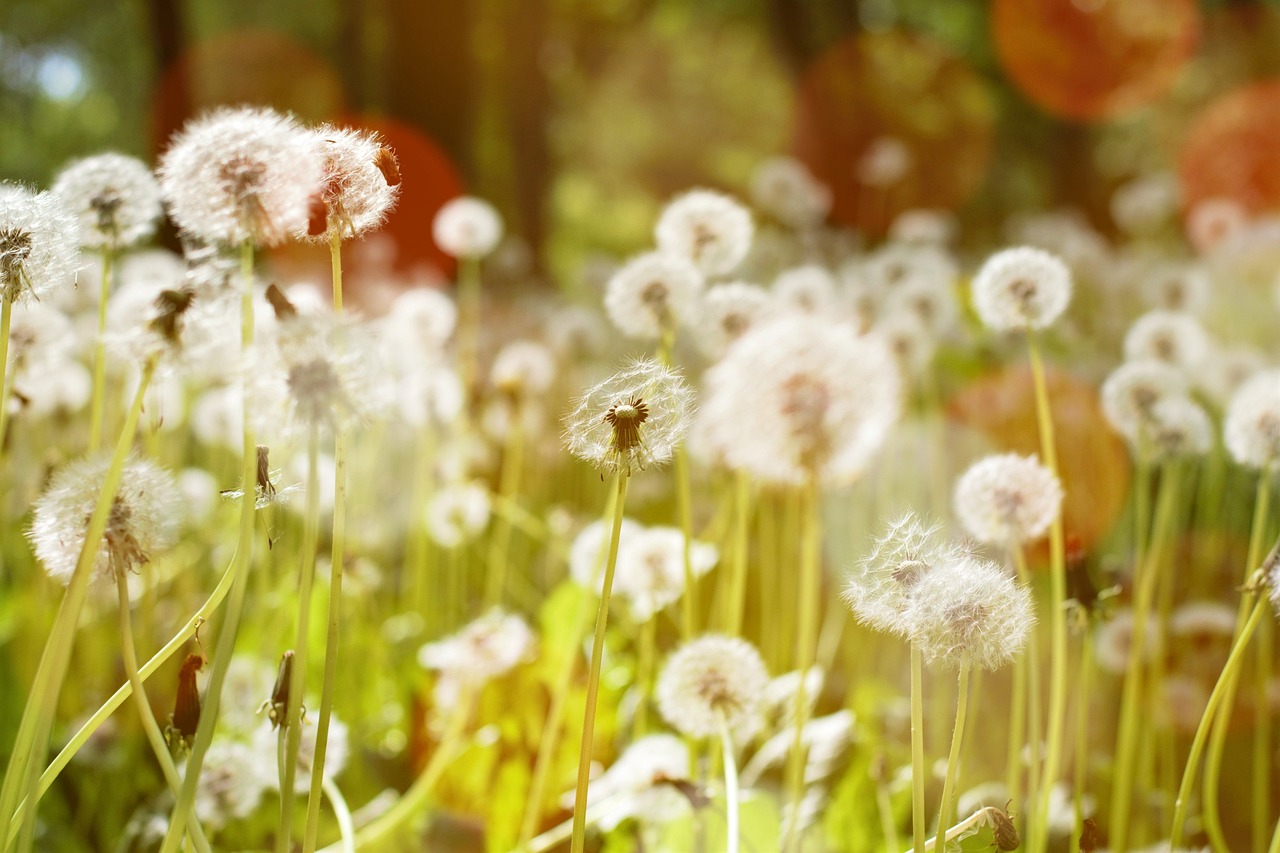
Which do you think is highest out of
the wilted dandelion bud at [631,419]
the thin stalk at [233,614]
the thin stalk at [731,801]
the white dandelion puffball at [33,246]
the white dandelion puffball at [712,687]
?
the white dandelion puffball at [33,246]

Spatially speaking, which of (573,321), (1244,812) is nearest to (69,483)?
(1244,812)

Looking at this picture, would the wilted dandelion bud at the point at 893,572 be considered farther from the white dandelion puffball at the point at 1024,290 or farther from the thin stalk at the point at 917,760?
the white dandelion puffball at the point at 1024,290

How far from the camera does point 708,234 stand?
1630mm

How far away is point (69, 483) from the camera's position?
90cm

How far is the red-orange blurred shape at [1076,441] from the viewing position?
2.67 m

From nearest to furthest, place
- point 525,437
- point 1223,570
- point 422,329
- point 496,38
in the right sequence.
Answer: point 1223,570, point 422,329, point 525,437, point 496,38

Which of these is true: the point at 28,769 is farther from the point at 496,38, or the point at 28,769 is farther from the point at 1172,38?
the point at 1172,38

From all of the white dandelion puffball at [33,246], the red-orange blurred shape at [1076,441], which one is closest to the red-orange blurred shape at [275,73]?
the red-orange blurred shape at [1076,441]

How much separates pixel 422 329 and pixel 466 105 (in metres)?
5.12

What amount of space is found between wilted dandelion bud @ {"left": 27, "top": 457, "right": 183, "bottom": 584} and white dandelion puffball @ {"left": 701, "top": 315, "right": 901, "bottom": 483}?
0.50m

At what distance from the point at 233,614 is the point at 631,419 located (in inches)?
13.5

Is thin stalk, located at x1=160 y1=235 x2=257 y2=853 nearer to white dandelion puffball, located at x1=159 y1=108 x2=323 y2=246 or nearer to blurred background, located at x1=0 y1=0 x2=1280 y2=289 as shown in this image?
white dandelion puffball, located at x1=159 y1=108 x2=323 y2=246

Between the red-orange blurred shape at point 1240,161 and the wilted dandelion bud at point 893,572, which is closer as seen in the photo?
the wilted dandelion bud at point 893,572

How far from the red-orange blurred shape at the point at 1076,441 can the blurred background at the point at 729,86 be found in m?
1.85
